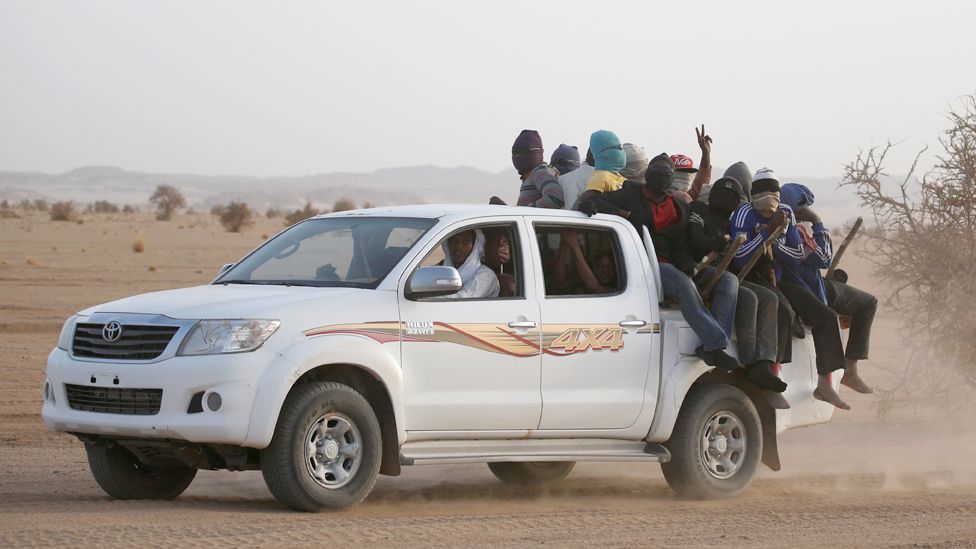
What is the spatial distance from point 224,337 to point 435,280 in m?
1.25

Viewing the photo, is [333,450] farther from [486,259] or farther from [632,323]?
[632,323]

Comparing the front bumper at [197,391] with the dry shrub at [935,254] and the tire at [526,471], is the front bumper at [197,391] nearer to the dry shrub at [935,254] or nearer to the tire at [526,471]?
the tire at [526,471]

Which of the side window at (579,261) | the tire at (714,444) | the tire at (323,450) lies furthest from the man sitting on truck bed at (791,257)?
the tire at (323,450)

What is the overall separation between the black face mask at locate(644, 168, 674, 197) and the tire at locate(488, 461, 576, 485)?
2.22 meters

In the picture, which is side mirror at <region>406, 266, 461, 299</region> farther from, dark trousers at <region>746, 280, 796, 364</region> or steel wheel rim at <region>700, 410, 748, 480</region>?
dark trousers at <region>746, 280, 796, 364</region>

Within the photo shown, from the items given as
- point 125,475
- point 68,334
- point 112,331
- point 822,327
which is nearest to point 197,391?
point 112,331

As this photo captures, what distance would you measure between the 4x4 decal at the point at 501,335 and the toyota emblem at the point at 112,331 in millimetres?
1051

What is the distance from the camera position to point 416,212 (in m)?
9.07

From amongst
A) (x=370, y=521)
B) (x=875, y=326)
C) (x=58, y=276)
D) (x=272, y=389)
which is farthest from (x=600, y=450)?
(x=58, y=276)

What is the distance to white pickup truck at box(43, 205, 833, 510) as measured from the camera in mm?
7766

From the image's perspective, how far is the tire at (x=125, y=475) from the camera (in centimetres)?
871

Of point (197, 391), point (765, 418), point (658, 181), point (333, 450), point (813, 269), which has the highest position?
point (658, 181)

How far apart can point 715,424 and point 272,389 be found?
3.49m

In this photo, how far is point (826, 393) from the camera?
10.3m
